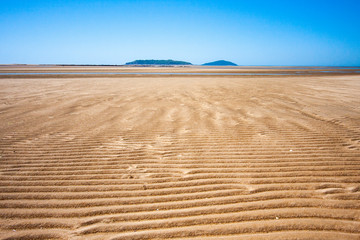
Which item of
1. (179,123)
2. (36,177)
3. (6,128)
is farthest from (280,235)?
(6,128)

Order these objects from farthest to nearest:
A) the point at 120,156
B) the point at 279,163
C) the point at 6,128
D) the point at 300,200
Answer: the point at 6,128
the point at 120,156
the point at 279,163
the point at 300,200

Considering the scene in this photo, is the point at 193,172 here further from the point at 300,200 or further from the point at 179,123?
the point at 179,123

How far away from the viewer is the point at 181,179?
267cm

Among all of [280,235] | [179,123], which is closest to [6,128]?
[179,123]

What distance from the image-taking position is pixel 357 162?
303 cm

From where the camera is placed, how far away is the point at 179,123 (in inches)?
200

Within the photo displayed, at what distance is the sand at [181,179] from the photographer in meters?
1.93

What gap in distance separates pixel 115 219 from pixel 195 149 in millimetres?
1872

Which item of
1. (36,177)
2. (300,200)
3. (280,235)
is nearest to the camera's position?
(280,235)

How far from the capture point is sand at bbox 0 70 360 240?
1.93m

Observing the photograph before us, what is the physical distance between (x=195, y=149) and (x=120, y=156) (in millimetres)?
1316

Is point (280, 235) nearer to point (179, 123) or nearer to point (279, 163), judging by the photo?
point (279, 163)

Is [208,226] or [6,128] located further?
[6,128]

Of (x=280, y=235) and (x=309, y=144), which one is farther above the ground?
(x=309, y=144)
